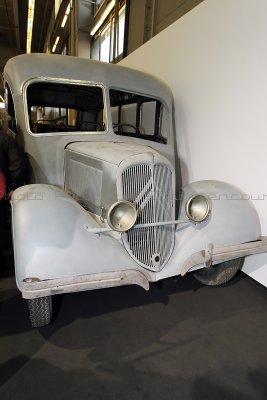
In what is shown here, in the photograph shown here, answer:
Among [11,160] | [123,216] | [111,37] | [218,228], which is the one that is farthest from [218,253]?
[111,37]

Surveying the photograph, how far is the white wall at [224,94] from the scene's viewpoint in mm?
2754

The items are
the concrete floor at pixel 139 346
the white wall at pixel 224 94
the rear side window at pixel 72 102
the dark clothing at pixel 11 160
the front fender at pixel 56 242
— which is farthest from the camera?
the rear side window at pixel 72 102

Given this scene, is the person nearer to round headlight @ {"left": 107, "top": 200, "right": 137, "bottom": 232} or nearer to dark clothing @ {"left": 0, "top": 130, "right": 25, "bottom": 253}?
dark clothing @ {"left": 0, "top": 130, "right": 25, "bottom": 253}

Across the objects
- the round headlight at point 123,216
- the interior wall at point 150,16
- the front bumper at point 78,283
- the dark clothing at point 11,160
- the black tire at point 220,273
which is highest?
the interior wall at point 150,16

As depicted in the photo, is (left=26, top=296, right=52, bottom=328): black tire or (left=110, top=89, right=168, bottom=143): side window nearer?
(left=26, top=296, right=52, bottom=328): black tire

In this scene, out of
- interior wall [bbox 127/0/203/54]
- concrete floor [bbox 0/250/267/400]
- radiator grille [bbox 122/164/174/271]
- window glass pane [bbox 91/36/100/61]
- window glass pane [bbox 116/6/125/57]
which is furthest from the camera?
window glass pane [bbox 91/36/100/61]

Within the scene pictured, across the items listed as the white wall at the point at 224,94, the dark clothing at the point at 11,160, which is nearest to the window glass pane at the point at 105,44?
the white wall at the point at 224,94

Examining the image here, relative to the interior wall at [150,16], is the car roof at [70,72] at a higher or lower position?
lower

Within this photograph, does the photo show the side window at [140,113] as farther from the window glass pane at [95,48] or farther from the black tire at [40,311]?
the window glass pane at [95,48]

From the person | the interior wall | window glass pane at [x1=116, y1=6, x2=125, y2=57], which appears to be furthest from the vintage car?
window glass pane at [x1=116, y1=6, x2=125, y2=57]

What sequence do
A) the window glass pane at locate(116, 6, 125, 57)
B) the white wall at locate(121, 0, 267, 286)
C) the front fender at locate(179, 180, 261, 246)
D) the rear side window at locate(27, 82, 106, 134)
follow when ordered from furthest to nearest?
1. the window glass pane at locate(116, 6, 125, 57)
2. the rear side window at locate(27, 82, 106, 134)
3. the white wall at locate(121, 0, 267, 286)
4. the front fender at locate(179, 180, 261, 246)

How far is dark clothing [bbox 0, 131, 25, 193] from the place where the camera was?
2605 mm

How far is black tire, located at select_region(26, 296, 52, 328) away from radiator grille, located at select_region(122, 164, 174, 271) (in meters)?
0.67

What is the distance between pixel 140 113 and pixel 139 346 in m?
2.46
